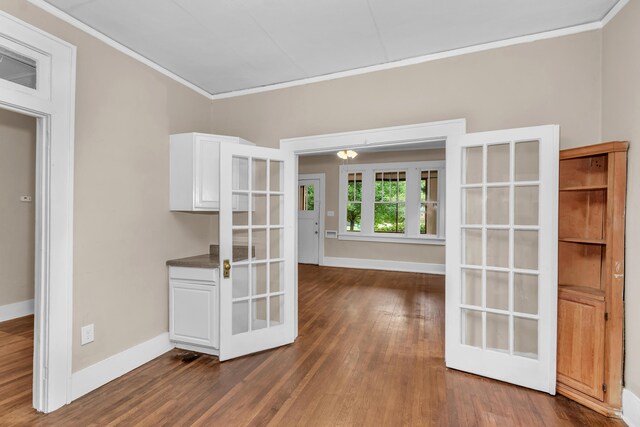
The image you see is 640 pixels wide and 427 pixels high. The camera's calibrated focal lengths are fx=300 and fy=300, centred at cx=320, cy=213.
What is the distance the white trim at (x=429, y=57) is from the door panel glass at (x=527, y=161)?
858mm

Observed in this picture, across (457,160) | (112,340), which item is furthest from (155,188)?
(457,160)

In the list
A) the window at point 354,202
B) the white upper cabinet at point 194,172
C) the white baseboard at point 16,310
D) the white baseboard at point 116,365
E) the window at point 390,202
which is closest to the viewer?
the white baseboard at point 116,365

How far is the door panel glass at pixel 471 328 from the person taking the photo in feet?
8.28

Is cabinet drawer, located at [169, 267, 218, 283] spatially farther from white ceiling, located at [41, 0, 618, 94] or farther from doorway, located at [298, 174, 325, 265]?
doorway, located at [298, 174, 325, 265]

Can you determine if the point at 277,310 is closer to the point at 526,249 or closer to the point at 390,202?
Answer: the point at 526,249

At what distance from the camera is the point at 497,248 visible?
8.02 ft

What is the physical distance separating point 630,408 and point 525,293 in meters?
0.83

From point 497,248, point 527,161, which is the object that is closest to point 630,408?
point 497,248

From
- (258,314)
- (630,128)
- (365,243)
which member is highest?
(630,128)

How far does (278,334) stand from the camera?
3010 mm

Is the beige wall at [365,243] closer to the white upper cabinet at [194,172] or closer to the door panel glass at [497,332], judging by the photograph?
the door panel glass at [497,332]

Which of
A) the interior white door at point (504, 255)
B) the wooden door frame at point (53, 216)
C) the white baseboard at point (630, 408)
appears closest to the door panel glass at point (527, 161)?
the interior white door at point (504, 255)

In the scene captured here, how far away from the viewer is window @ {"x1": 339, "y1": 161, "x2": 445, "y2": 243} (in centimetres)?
646

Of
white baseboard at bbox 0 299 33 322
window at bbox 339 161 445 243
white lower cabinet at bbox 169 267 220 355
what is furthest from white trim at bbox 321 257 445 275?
white baseboard at bbox 0 299 33 322
